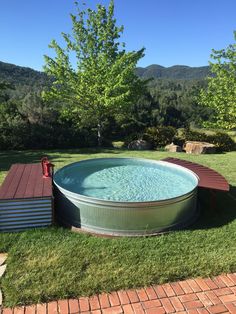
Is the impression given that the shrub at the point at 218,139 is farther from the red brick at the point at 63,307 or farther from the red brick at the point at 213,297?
the red brick at the point at 63,307

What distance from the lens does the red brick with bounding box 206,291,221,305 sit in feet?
14.1

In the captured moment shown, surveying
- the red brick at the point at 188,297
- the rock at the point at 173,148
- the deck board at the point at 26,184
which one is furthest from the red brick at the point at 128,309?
the rock at the point at 173,148

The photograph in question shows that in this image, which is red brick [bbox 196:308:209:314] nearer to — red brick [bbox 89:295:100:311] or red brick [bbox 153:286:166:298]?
red brick [bbox 153:286:166:298]

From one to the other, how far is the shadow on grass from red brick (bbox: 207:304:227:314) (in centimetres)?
241

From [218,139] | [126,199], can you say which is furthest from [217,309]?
[218,139]

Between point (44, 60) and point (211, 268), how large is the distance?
15.5 metres

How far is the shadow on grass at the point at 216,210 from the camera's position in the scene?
6.80m

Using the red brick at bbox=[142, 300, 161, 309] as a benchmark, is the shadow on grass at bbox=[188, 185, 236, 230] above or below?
above

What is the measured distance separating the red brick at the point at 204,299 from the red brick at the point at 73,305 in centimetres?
180

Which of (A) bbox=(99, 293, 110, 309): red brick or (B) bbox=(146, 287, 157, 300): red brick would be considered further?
(B) bbox=(146, 287, 157, 300): red brick

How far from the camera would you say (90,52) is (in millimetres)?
17031

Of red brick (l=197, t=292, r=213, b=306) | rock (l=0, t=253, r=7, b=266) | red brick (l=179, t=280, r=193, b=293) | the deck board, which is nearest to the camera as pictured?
red brick (l=197, t=292, r=213, b=306)

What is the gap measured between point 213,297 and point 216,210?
3.55 metres

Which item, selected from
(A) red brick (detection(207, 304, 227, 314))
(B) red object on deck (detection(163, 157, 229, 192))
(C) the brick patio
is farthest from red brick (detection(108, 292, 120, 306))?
(B) red object on deck (detection(163, 157, 229, 192))
